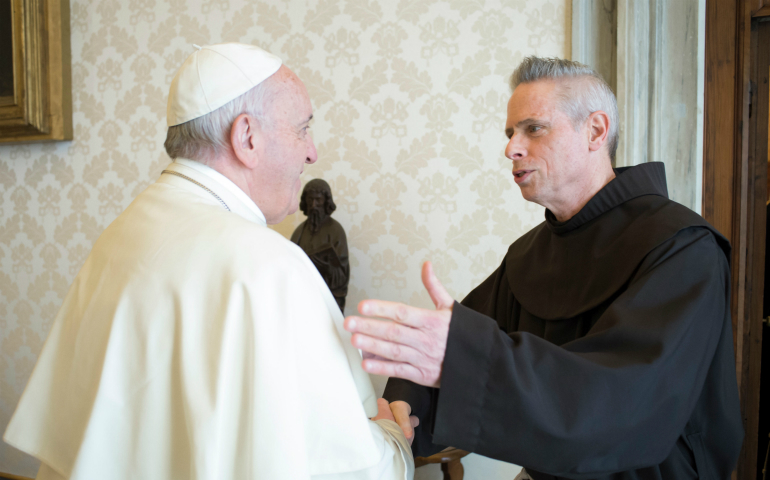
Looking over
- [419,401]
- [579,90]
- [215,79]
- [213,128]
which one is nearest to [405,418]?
[419,401]

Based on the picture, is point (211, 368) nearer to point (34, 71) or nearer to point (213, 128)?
point (213, 128)

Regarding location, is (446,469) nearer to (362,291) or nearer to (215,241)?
(362,291)

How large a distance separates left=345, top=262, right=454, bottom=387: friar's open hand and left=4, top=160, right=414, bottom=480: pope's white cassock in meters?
0.11

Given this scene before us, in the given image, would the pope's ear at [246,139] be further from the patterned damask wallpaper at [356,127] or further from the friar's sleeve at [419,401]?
the patterned damask wallpaper at [356,127]

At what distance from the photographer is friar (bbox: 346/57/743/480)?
3.43 feet

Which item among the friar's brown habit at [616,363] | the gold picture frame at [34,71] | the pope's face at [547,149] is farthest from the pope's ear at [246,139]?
the gold picture frame at [34,71]

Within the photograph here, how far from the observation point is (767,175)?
2652mm

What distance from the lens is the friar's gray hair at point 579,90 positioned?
174cm

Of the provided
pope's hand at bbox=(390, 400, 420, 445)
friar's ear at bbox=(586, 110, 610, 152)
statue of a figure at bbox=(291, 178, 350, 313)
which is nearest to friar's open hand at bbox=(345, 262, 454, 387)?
pope's hand at bbox=(390, 400, 420, 445)

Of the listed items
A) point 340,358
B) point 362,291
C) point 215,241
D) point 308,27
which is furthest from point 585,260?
point 308,27

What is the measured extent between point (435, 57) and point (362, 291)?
147 cm

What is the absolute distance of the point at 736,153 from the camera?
103 inches

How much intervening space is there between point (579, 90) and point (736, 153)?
1368 mm

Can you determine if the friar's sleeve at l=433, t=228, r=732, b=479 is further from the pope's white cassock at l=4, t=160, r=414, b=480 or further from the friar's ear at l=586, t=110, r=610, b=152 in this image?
the friar's ear at l=586, t=110, r=610, b=152
